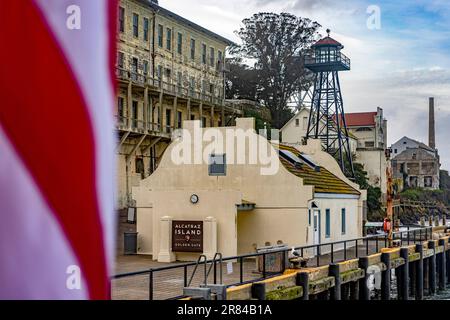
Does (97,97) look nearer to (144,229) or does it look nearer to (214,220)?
(214,220)

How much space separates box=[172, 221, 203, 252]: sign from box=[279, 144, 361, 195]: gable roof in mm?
4707

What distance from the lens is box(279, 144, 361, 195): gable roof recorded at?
28.4 metres

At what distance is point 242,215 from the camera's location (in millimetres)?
27141

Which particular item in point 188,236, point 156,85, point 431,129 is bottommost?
point 188,236

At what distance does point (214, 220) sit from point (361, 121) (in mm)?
76041

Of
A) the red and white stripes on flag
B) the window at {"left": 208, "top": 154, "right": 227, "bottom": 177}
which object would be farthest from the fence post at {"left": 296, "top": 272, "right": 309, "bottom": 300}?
the red and white stripes on flag

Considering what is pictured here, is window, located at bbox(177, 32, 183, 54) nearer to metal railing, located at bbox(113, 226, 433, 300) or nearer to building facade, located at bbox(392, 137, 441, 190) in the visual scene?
metal railing, located at bbox(113, 226, 433, 300)

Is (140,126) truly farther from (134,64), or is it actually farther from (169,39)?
(169,39)

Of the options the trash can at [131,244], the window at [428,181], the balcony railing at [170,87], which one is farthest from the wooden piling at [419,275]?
the window at [428,181]

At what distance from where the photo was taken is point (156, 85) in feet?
175

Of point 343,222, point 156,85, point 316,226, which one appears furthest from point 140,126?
point 316,226

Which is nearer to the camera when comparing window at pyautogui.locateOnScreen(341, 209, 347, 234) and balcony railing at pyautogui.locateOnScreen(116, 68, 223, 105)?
window at pyautogui.locateOnScreen(341, 209, 347, 234)

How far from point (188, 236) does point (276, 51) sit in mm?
57303

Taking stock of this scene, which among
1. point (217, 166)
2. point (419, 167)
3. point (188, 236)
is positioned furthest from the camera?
point (419, 167)
